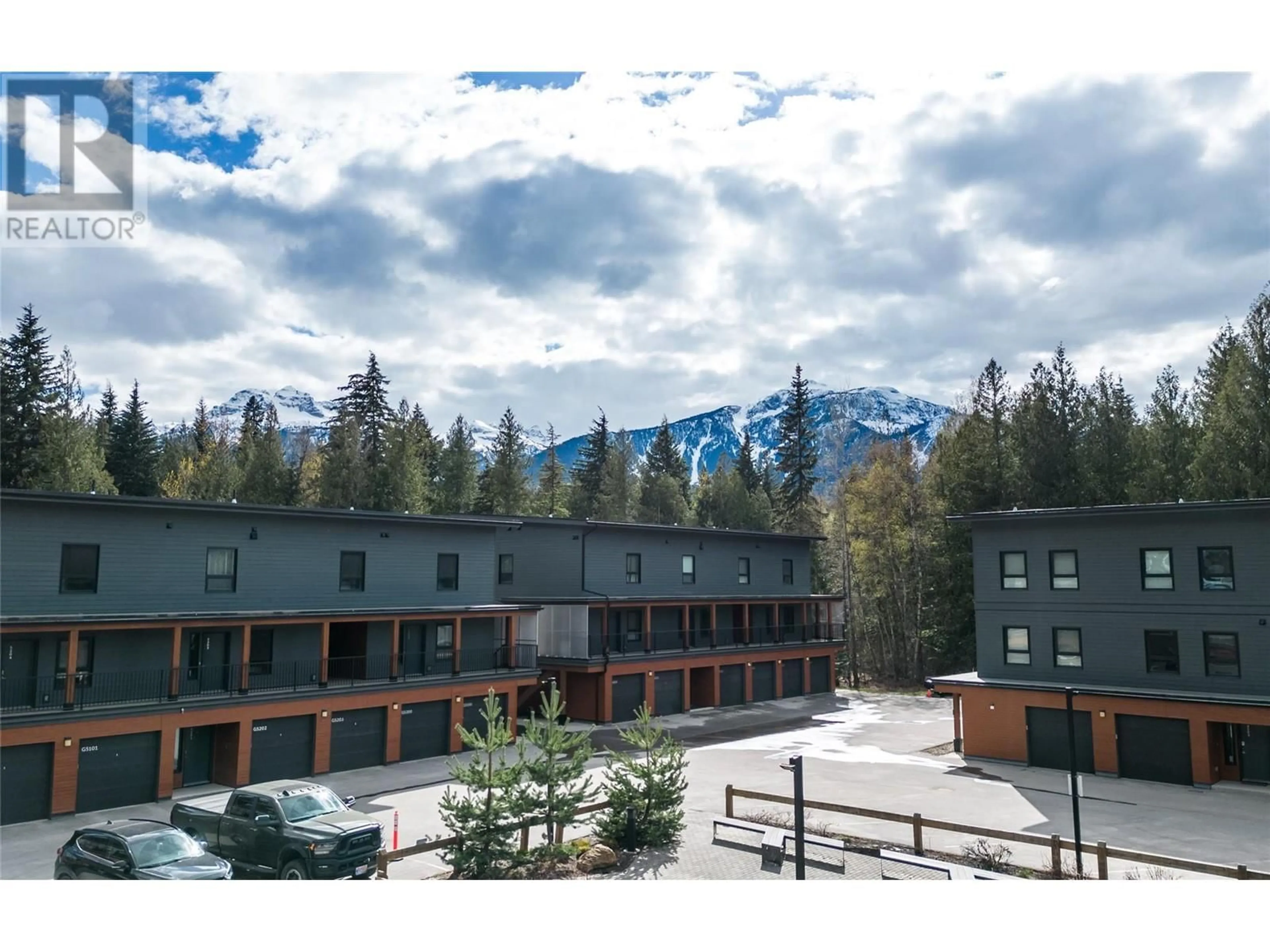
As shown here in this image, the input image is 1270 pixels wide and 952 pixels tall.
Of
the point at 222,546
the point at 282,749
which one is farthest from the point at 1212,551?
the point at 222,546

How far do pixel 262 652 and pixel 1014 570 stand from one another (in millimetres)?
22745

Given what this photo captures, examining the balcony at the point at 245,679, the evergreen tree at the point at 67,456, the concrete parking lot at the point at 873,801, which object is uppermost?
the evergreen tree at the point at 67,456

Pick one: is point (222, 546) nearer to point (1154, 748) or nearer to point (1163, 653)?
point (1154, 748)

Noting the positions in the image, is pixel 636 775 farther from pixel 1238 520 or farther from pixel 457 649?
pixel 1238 520

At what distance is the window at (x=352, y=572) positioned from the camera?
2655 centimetres

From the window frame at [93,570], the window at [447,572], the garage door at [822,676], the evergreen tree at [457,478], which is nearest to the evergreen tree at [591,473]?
the evergreen tree at [457,478]

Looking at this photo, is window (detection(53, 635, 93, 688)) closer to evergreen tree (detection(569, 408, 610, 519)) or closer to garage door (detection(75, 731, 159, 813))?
garage door (detection(75, 731, 159, 813))

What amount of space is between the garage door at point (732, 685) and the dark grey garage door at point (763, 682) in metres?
0.46

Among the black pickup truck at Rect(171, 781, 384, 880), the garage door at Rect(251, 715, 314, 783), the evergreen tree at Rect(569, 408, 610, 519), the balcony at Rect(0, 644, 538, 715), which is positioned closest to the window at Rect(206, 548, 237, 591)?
the balcony at Rect(0, 644, 538, 715)

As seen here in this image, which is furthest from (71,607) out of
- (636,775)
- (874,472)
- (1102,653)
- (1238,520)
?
(874,472)

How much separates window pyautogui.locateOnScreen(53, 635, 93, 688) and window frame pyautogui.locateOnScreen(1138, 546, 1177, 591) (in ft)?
90.3

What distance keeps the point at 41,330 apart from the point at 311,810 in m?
41.5

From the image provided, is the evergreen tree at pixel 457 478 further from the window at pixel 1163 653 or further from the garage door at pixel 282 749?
the window at pixel 1163 653

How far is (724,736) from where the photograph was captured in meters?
30.7
